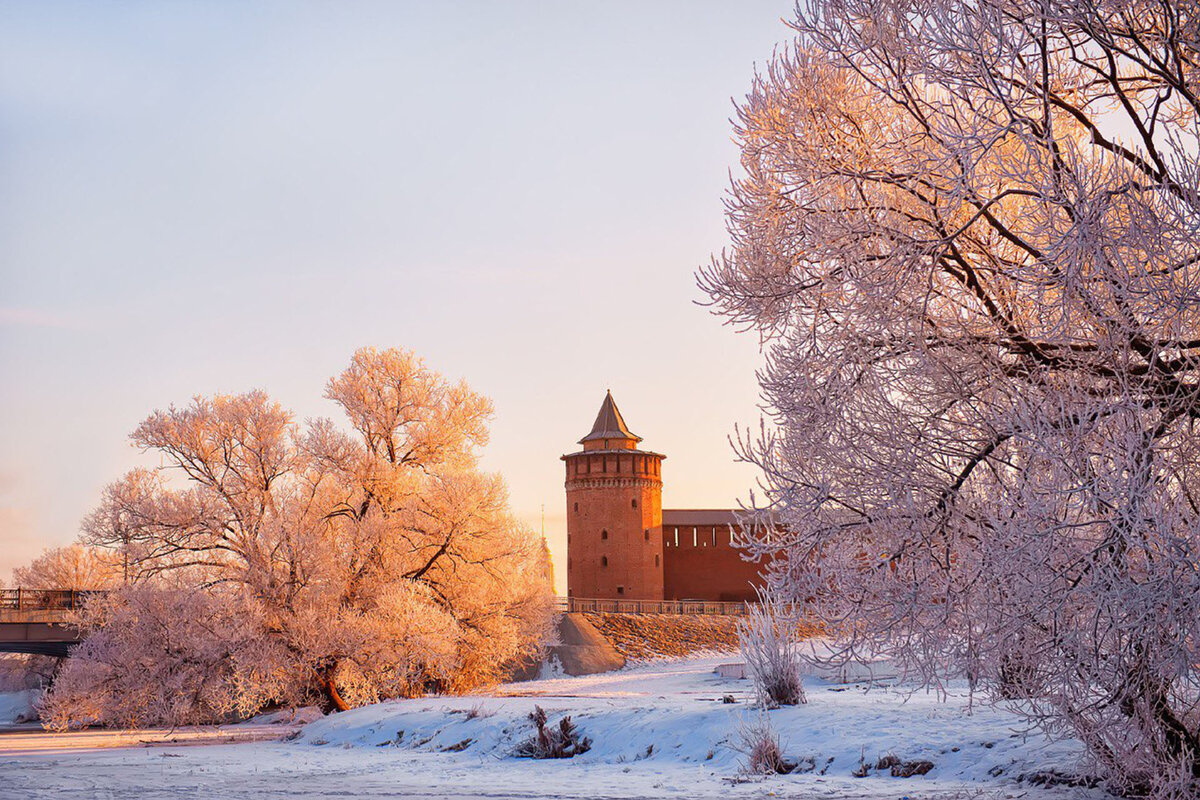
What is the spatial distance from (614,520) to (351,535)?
36.5 m

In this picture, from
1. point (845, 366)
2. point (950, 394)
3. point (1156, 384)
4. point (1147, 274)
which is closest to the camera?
point (1147, 274)

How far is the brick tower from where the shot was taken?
56.9 metres

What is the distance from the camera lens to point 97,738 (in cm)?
1788

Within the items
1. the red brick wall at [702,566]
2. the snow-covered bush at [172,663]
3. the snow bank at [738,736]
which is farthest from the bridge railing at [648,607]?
the snow bank at [738,736]

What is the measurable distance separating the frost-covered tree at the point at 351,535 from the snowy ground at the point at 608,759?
4995 millimetres

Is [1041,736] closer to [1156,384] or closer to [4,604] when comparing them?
[1156,384]

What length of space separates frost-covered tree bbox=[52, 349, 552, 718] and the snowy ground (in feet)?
16.4

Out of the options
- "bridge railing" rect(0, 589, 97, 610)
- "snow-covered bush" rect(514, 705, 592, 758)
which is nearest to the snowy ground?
"snow-covered bush" rect(514, 705, 592, 758)

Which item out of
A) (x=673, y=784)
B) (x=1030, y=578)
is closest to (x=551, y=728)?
(x=673, y=784)

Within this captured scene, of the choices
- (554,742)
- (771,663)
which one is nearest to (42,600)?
(554,742)

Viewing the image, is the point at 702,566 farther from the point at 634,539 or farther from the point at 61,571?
the point at 61,571

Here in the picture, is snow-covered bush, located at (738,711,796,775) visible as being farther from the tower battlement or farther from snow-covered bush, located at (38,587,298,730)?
the tower battlement

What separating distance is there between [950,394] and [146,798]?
6.83 metres

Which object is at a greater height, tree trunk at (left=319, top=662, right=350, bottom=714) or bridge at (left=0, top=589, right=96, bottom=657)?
bridge at (left=0, top=589, right=96, bottom=657)
